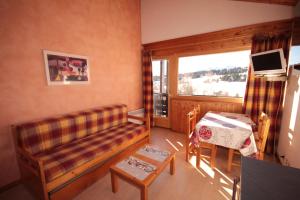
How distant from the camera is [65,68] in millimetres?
2240

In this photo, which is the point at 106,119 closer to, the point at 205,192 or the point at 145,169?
the point at 145,169

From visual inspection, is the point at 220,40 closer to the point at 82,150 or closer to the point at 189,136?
the point at 189,136

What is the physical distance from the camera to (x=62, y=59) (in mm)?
2186

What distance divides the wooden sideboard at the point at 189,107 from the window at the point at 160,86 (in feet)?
1.03

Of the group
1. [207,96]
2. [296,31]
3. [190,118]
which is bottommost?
[190,118]

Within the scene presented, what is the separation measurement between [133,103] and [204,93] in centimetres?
180

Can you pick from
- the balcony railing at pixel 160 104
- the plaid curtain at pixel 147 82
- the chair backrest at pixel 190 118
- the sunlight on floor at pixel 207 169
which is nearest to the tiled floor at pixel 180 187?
the sunlight on floor at pixel 207 169

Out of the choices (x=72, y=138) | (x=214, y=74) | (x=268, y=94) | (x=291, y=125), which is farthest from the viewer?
(x=214, y=74)

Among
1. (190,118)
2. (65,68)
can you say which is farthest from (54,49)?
(190,118)

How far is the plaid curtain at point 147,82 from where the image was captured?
3.71 metres

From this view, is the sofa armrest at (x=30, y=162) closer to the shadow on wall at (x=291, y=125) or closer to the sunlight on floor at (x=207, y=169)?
the sunlight on floor at (x=207, y=169)

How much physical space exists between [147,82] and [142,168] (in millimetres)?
2564

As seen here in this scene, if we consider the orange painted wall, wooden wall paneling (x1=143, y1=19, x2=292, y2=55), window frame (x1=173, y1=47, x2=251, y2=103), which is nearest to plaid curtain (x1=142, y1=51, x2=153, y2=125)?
wooden wall paneling (x1=143, y1=19, x2=292, y2=55)

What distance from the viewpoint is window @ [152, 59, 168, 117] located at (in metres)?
3.74
